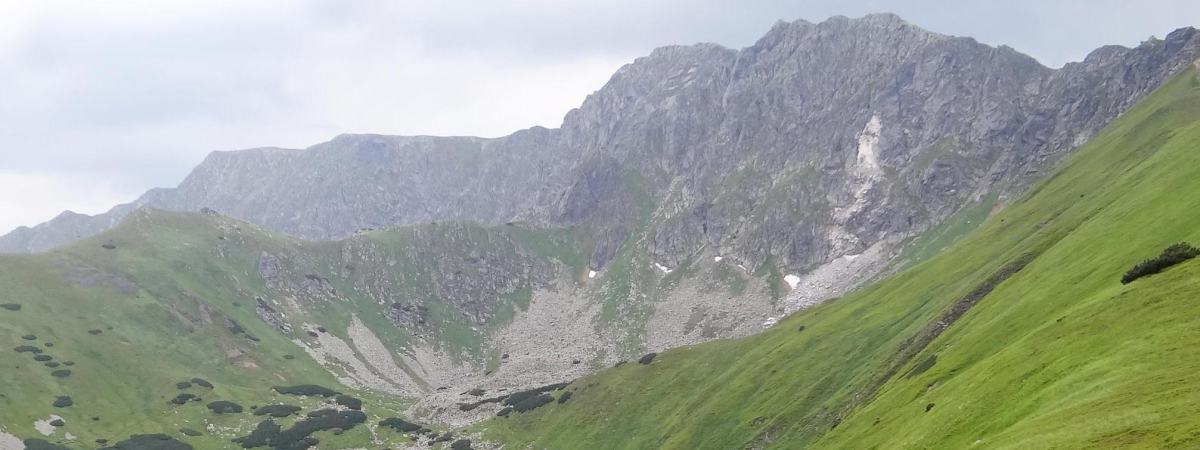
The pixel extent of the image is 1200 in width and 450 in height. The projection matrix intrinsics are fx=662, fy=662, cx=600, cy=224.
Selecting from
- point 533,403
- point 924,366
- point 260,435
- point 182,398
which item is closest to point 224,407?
point 182,398

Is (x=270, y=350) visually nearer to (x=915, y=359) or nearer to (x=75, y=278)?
(x=75, y=278)

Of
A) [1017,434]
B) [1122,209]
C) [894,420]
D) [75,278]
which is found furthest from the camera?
[75,278]

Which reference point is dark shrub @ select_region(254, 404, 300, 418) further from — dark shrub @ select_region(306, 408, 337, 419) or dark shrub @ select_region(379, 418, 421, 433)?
dark shrub @ select_region(379, 418, 421, 433)

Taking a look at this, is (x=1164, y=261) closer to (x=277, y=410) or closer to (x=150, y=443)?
(x=150, y=443)

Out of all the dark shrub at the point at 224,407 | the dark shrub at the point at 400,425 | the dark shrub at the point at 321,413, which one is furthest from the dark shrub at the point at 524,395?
the dark shrub at the point at 224,407

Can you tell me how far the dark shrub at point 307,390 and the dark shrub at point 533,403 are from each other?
5222cm

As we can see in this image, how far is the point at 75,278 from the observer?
166000 mm

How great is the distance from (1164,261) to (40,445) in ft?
461

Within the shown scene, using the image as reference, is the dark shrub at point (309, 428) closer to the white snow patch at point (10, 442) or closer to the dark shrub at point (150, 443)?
the dark shrub at point (150, 443)

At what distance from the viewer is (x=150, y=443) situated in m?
109

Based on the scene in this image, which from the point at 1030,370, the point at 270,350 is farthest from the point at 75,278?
the point at 1030,370

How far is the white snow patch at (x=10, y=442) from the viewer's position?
97.6 meters

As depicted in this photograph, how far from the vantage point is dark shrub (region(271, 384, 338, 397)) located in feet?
502

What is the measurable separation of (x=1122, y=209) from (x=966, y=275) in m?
25.0
